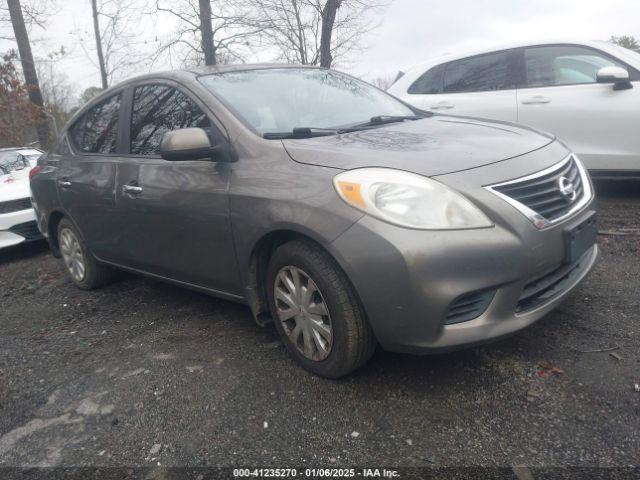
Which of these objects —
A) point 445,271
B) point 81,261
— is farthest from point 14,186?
point 445,271

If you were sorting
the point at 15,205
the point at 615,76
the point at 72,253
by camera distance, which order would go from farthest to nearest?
the point at 15,205 → the point at 615,76 → the point at 72,253

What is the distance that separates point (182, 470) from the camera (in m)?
2.12

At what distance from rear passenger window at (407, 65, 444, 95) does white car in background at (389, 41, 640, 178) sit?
0.04 ft

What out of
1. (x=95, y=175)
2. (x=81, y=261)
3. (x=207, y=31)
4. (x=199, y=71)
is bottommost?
(x=81, y=261)

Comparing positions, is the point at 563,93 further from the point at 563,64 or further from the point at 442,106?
the point at 442,106

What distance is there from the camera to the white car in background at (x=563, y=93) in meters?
4.96

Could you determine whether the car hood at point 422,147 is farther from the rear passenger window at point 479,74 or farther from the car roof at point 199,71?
the rear passenger window at point 479,74

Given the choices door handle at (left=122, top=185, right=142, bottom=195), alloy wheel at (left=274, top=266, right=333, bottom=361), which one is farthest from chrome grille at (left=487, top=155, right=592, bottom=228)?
door handle at (left=122, top=185, right=142, bottom=195)

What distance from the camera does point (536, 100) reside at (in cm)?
538

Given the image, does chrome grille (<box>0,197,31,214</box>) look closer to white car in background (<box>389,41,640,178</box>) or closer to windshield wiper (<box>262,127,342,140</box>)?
windshield wiper (<box>262,127,342,140</box>)

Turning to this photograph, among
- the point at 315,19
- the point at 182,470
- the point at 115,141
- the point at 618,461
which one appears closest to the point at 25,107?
the point at 315,19

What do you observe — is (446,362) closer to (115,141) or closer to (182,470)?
(182,470)

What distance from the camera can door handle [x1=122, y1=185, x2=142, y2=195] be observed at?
11.1 ft

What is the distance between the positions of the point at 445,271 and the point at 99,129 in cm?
311
